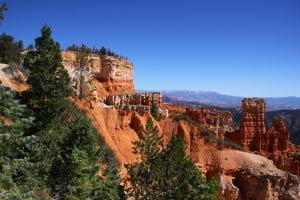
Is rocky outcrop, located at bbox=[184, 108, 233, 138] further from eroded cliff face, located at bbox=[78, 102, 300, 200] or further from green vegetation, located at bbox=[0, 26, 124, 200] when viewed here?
green vegetation, located at bbox=[0, 26, 124, 200]

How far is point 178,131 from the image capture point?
45.2 m

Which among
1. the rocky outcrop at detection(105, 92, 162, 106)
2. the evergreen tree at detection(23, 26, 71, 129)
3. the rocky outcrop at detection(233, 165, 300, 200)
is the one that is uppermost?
the evergreen tree at detection(23, 26, 71, 129)

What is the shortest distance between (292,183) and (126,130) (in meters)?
22.8

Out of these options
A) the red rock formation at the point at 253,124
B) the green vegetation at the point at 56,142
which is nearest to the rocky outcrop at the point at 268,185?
the red rock formation at the point at 253,124

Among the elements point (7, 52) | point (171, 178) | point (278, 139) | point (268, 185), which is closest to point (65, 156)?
point (171, 178)

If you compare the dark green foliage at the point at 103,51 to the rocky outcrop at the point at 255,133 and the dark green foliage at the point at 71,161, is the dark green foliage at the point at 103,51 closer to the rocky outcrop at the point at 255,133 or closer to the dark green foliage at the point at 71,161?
the rocky outcrop at the point at 255,133

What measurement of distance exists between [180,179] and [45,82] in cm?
1268

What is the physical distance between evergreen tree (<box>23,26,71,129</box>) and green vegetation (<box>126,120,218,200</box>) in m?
9.22

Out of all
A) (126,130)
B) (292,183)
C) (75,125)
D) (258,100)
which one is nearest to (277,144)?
(258,100)

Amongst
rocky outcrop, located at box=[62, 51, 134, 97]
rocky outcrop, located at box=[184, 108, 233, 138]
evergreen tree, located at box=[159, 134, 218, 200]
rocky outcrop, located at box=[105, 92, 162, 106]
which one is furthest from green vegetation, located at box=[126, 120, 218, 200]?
rocky outcrop, located at box=[62, 51, 134, 97]

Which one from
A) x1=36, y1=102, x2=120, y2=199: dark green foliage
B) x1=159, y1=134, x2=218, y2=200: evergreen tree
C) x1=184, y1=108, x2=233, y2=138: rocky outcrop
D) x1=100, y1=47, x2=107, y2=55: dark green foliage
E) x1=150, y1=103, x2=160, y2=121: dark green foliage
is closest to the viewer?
x1=36, y1=102, x2=120, y2=199: dark green foliage

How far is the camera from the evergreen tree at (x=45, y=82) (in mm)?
19862

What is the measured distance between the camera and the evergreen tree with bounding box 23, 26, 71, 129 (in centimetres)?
1986

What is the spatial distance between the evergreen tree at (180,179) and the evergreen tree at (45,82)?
10232mm
